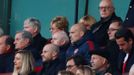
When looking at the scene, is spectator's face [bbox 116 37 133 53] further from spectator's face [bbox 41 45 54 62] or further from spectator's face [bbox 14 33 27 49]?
spectator's face [bbox 14 33 27 49]

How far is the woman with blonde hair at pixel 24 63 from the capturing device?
393 inches

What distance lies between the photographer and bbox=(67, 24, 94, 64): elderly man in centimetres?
1040

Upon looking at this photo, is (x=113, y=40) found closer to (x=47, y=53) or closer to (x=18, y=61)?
(x=47, y=53)

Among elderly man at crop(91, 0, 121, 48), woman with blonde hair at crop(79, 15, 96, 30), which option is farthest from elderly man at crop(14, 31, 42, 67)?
elderly man at crop(91, 0, 121, 48)

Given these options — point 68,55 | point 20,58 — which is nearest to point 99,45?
point 68,55

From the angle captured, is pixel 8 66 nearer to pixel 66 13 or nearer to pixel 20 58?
pixel 20 58

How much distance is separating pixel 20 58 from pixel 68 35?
1.26m

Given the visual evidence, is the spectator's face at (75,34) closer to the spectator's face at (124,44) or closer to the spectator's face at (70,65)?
the spectator's face at (70,65)

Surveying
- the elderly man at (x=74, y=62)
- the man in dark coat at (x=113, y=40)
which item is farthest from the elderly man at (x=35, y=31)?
the elderly man at (x=74, y=62)

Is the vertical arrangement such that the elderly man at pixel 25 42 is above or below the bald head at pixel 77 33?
below

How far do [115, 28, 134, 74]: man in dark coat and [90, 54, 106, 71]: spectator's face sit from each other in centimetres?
32

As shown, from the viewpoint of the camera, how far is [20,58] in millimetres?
10039

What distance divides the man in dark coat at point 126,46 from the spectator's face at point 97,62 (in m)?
0.32

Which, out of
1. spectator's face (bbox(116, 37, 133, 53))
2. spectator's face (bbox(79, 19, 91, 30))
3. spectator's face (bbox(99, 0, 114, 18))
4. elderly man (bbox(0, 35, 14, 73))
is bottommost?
elderly man (bbox(0, 35, 14, 73))
